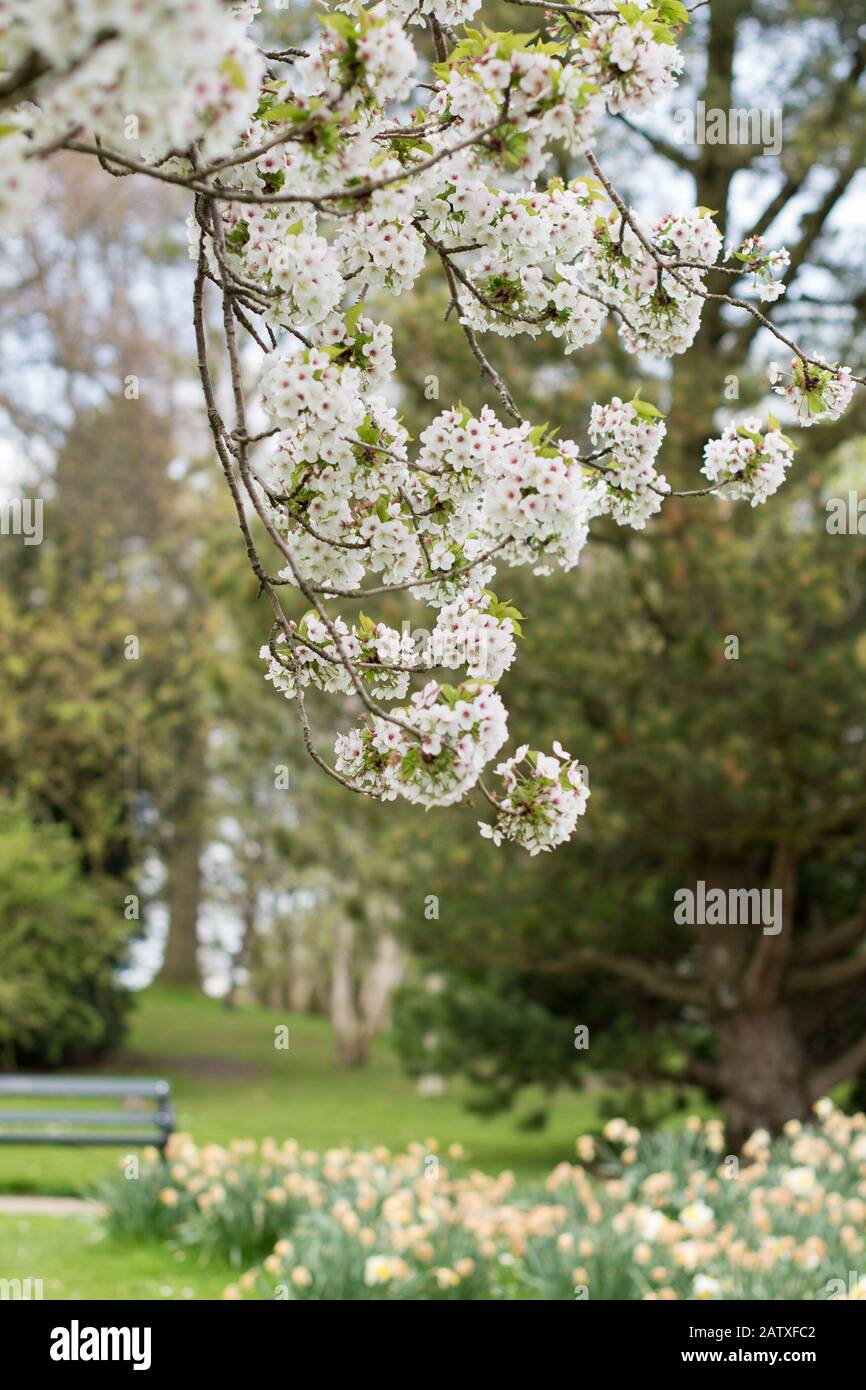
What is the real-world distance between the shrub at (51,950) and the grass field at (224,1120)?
3.30 feet

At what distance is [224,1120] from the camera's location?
1209 centimetres

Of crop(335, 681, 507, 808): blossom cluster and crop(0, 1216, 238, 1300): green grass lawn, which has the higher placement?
crop(335, 681, 507, 808): blossom cluster

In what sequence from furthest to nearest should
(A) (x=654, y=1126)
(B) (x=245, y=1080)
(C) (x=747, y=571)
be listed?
(B) (x=245, y=1080) < (A) (x=654, y=1126) < (C) (x=747, y=571)

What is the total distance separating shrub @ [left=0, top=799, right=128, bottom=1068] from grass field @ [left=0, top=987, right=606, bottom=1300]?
3.30 ft

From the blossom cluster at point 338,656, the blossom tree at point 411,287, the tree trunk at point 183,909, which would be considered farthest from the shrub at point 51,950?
the blossom tree at point 411,287

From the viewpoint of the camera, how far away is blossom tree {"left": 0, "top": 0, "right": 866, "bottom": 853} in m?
1.90

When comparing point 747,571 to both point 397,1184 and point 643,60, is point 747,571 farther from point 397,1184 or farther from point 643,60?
point 643,60

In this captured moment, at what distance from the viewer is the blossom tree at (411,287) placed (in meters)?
1.90

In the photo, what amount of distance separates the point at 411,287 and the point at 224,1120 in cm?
1081

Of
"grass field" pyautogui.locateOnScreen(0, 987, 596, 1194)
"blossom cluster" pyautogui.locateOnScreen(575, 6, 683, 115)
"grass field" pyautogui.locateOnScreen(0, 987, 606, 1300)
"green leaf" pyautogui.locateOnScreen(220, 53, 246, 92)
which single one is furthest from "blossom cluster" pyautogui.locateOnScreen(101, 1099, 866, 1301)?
"green leaf" pyautogui.locateOnScreen(220, 53, 246, 92)

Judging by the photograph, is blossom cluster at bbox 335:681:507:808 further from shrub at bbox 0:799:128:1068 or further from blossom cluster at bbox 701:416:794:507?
shrub at bbox 0:799:128:1068

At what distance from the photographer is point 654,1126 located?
9.27m

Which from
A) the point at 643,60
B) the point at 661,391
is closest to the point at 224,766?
the point at 661,391
